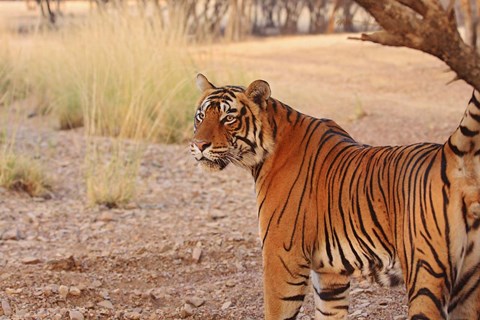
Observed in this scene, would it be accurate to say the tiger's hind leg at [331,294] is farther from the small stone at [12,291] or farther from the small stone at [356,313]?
the small stone at [12,291]

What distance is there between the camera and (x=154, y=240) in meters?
7.13

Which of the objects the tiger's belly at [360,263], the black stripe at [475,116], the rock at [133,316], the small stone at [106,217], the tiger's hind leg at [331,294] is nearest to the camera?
the black stripe at [475,116]

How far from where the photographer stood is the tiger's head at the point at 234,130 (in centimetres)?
454

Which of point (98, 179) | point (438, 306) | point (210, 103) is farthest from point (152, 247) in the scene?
point (438, 306)

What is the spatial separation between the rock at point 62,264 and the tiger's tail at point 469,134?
342cm

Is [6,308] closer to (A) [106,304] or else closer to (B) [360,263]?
(A) [106,304]

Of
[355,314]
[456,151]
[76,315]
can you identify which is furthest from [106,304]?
[456,151]

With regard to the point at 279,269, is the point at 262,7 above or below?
below

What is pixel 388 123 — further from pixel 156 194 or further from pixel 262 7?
pixel 262 7

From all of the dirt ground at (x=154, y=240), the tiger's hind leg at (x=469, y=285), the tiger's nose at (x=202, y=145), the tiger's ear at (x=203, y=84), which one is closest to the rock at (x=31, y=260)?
the dirt ground at (x=154, y=240)

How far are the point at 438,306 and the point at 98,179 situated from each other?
491cm

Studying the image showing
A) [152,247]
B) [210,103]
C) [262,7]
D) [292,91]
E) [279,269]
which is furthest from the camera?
[262,7]

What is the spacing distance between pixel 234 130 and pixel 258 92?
221mm

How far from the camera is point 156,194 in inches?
340
